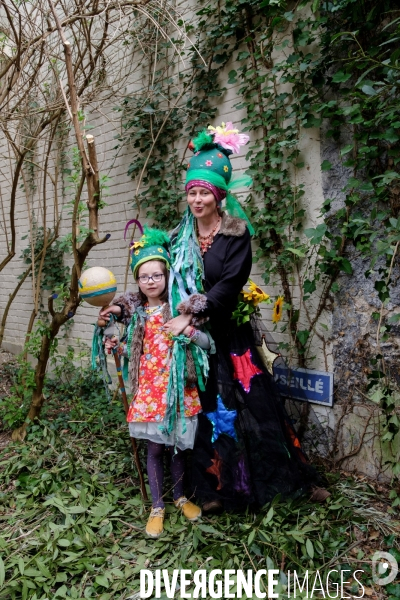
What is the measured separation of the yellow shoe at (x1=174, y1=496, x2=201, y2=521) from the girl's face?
106 centimetres

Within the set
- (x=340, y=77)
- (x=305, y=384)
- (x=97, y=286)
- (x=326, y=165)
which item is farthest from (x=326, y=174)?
(x=97, y=286)

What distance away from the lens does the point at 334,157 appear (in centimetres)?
273

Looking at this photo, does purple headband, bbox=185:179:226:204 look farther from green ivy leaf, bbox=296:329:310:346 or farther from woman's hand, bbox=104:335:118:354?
green ivy leaf, bbox=296:329:310:346

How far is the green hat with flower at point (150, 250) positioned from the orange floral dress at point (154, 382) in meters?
0.27

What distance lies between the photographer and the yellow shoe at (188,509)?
7.82 ft

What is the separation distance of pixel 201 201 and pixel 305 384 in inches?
53.8

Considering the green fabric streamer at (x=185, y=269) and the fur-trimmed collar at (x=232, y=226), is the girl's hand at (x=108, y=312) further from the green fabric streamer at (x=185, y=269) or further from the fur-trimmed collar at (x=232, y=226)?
the fur-trimmed collar at (x=232, y=226)

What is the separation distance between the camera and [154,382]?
2.35 m

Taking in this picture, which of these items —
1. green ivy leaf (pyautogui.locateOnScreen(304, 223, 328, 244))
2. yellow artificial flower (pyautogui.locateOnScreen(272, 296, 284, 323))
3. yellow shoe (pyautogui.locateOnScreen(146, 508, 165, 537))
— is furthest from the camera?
yellow artificial flower (pyautogui.locateOnScreen(272, 296, 284, 323))

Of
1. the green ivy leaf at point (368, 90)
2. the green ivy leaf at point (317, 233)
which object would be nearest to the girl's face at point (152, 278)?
the green ivy leaf at point (317, 233)

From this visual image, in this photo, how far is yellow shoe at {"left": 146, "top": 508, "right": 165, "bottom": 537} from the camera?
230cm

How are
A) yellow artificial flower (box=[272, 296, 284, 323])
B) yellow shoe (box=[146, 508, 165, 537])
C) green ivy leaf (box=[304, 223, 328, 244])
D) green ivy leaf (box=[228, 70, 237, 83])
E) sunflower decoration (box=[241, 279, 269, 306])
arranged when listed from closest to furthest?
1. yellow shoe (box=[146, 508, 165, 537])
2. sunflower decoration (box=[241, 279, 269, 306])
3. green ivy leaf (box=[304, 223, 328, 244])
4. yellow artificial flower (box=[272, 296, 284, 323])
5. green ivy leaf (box=[228, 70, 237, 83])

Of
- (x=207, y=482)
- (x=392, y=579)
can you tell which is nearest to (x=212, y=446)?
(x=207, y=482)

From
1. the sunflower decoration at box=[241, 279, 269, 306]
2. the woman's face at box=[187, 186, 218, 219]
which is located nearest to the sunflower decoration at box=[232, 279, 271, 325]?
the sunflower decoration at box=[241, 279, 269, 306]
